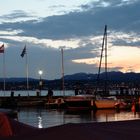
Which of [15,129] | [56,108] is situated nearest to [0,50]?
[56,108]

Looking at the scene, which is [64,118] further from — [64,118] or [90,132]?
[90,132]

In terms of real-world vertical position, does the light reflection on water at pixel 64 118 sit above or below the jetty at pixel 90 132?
below

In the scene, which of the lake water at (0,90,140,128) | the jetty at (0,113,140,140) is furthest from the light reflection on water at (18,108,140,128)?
the jetty at (0,113,140,140)

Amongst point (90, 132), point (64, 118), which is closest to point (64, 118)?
point (64, 118)

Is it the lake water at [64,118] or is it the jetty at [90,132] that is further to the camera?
the lake water at [64,118]

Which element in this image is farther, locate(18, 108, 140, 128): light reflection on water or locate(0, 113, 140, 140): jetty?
locate(18, 108, 140, 128): light reflection on water

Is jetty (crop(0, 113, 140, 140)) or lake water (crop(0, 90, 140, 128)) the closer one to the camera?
jetty (crop(0, 113, 140, 140))

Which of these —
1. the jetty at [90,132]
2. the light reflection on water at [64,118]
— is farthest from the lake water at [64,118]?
the jetty at [90,132]

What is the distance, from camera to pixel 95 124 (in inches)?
233

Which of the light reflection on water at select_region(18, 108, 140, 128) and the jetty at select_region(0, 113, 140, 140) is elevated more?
the jetty at select_region(0, 113, 140, 140)

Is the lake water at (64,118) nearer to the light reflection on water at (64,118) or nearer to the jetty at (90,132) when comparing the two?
the light reflection on water at (64,118)

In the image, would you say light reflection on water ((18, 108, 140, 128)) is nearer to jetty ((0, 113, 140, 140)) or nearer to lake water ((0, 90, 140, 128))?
lake water ((0, 90, 140, 128))

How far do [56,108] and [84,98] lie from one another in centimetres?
572

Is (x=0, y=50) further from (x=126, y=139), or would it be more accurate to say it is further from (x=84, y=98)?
(x=126, y=139)
